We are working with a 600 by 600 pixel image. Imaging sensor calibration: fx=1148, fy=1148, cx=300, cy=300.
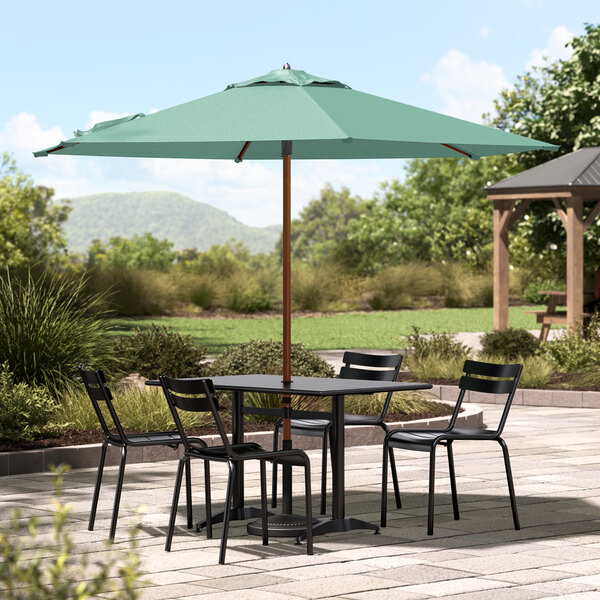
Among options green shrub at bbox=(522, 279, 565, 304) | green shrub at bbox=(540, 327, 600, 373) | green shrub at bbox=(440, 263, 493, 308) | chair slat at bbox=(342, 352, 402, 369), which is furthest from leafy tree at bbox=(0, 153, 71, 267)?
chair slat at bbox=(342, 352, 402, 369)

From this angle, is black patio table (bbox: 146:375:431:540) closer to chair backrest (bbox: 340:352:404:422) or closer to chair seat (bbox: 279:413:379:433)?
chair seat (bbox: 279:413:379:433)

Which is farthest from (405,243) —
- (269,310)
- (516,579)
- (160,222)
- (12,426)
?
(160,222)

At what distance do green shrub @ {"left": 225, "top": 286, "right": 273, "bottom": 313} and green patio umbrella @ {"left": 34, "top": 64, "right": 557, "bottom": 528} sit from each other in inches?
967

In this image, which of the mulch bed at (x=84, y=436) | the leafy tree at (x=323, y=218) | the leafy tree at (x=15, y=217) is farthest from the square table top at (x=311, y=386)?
the leafy tree at (x=323, y=218)

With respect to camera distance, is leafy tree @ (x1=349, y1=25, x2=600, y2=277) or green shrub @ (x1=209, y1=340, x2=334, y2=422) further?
leafy tree @ (x1=349, y1=25, x2=600, y2=277)

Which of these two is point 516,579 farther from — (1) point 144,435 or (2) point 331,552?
(1) point 144,435

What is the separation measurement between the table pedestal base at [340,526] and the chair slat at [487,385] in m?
0.98

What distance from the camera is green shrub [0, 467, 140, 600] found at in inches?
101

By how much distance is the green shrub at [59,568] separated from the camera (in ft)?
8.41

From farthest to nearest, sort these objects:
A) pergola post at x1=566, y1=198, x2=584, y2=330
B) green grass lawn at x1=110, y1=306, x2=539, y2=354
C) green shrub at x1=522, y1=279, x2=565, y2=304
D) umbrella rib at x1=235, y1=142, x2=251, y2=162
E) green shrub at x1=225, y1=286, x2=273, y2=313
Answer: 1. green shrub at x1=522, y1=279, x2=565, y2=304
2. green shrub at x1=225, y1=286, x2=273, y2=313
3. green grass lawn at x1=110, y1=306, x2=539, y2=354
4. pergola post at x1=566, y1=198, x2=584, y2=330
5. umbrella rib at x1=235, y1=142, x2=251, y2=162

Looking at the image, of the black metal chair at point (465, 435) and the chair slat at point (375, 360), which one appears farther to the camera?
the chair slat at point (375, 360)

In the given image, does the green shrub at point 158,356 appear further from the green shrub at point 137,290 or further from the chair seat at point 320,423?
the green shrub at point 137,290

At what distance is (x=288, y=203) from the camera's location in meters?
6.98

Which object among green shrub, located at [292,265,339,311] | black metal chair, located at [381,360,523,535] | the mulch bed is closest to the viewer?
black metal chair, located at [381,360,523,535]
